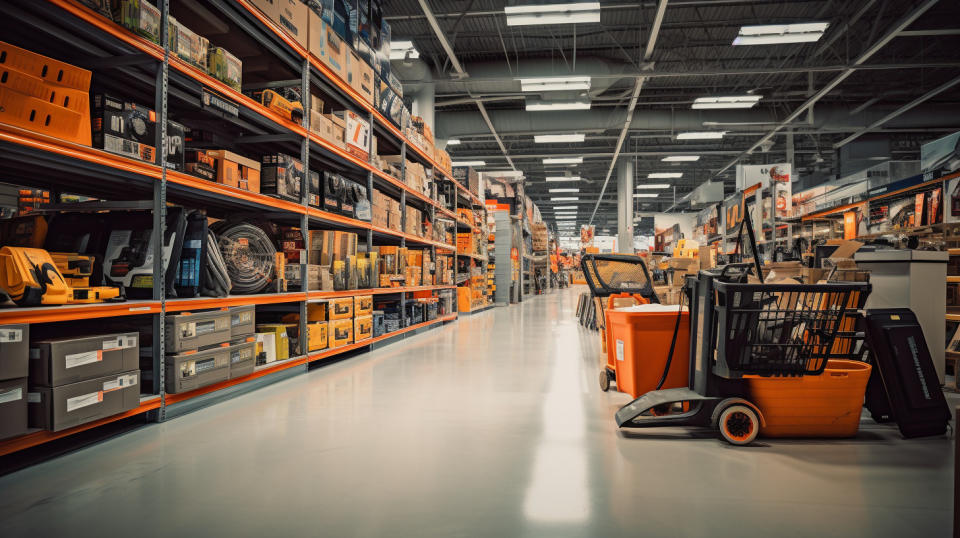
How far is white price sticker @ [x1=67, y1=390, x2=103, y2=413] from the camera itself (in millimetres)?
2105

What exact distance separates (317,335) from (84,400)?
2.22 metres

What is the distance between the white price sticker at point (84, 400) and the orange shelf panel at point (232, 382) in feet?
1.54

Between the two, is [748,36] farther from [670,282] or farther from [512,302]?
[512,302]

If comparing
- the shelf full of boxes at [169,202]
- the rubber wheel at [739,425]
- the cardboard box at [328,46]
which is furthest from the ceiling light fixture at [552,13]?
the rubber wheel at [739,425]

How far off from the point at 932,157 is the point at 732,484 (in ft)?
31.3

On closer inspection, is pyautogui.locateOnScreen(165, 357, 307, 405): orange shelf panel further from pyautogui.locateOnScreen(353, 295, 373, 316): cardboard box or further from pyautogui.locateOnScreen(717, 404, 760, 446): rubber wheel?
pyautogui.locateOnScreen(717, 404, 760, 446): rubber wheel

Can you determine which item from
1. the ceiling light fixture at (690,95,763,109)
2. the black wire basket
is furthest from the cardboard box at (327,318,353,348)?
the ceiling light fixture at (690,95,763,109)

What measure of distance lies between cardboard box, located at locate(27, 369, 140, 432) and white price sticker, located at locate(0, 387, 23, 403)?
0.08 metres

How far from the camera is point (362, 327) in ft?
17.1

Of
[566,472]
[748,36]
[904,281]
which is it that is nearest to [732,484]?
[566,472]

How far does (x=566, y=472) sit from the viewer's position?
78.6 inches

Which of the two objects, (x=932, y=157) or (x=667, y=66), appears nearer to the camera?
(x=932, y=157)

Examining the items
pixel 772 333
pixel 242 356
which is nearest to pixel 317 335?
pixel 242 356

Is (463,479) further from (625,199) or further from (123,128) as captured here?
(625,199)
